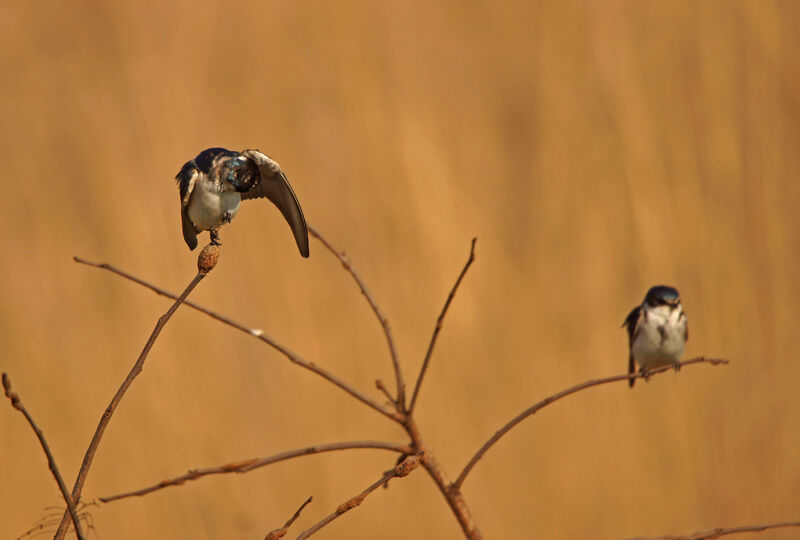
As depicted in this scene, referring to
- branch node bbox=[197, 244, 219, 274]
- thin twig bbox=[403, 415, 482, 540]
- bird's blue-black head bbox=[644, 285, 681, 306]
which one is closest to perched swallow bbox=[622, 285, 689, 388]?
bird's blue-black head bbox=[644, 285, 681, 306]

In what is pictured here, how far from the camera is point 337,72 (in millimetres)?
1998

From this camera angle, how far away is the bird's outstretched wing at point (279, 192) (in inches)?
21.6

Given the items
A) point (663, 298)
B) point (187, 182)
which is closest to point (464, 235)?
point (663, 298)

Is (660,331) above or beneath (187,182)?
above

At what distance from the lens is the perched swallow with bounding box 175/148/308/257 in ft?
1.83

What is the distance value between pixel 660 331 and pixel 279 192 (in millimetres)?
987

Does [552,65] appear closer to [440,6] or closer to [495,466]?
[440,6]

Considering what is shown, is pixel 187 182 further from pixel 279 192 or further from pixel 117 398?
pixel 117 398

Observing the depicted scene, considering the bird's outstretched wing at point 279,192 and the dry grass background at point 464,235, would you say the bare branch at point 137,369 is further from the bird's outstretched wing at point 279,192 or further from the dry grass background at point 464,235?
the dry grass background at point 464,235

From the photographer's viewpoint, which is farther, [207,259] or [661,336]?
[661,336]

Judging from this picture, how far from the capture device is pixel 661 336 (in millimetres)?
1420

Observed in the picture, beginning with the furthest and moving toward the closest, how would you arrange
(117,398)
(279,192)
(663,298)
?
(663,298)
(279,192)
(117,398)

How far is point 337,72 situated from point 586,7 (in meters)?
0.57

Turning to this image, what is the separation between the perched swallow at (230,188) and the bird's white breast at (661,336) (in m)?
0.97
